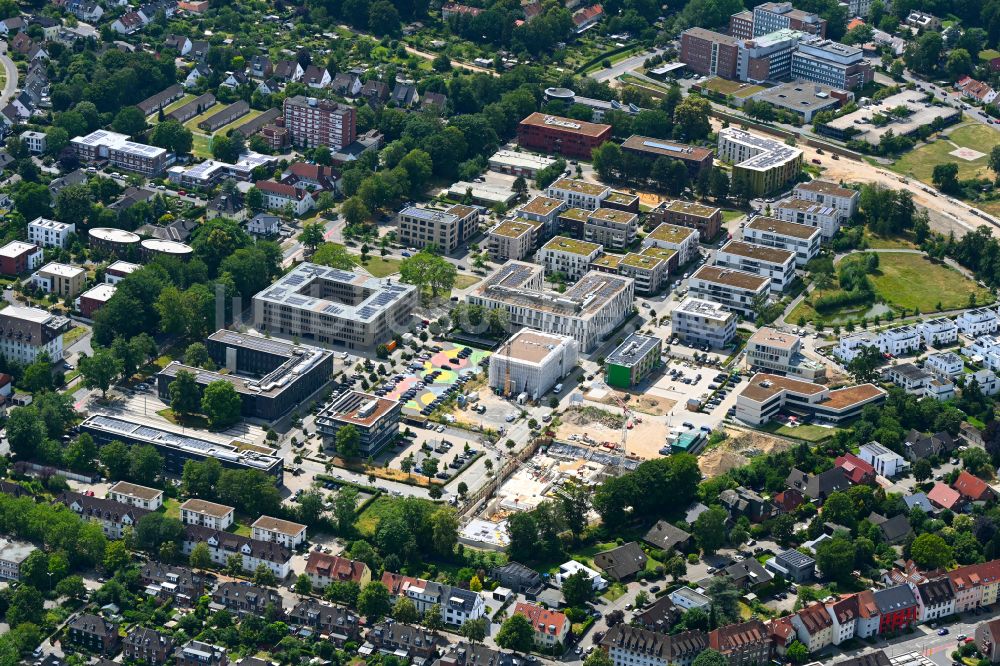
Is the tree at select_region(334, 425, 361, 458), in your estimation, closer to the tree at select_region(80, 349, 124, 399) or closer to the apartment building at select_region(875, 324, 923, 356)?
the tree at select_region(80, 349, 124, 399)

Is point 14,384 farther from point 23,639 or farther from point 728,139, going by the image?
point 728,139

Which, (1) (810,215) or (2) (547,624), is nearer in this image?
(2) (547,624)

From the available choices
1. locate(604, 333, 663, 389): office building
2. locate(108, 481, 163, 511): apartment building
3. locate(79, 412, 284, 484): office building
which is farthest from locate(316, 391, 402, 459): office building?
locate(604, 333, 663, 389): office building

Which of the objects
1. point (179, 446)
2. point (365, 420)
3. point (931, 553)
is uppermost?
point (931, 553)

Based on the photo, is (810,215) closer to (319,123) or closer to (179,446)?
(319,123)

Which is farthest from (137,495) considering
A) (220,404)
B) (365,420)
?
(365,420)
